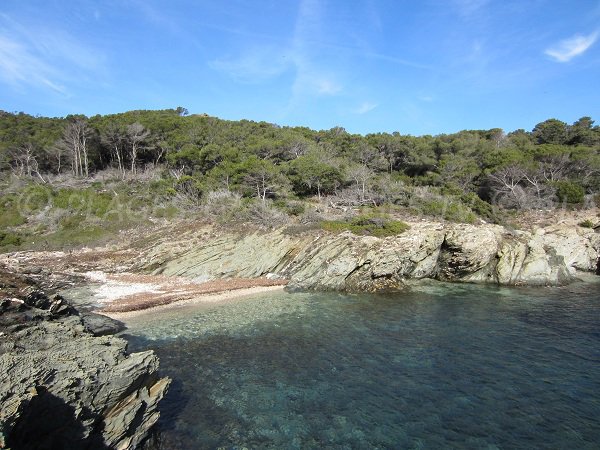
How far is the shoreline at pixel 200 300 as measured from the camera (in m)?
21.4

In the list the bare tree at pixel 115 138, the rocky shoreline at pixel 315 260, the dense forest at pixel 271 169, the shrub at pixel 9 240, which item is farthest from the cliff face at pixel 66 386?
the bare tree at pixel 115 138

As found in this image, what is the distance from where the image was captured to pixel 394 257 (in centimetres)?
2897

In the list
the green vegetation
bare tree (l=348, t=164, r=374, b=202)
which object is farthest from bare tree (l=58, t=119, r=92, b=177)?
the green vegetation

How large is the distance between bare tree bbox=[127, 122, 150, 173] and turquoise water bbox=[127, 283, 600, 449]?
42632mm

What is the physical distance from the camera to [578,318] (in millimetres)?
20156

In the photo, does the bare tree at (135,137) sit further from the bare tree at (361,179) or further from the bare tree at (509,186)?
the bare tree at (509,186)

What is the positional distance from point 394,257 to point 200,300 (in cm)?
1512

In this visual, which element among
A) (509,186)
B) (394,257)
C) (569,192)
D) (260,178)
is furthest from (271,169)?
(569,192)

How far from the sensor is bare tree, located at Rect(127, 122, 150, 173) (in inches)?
2223

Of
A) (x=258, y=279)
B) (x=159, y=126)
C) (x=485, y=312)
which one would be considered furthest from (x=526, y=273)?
(x=159, y=126)

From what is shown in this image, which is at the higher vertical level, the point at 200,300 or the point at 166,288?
the point at 166,288

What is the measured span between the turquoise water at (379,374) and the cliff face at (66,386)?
1496mm

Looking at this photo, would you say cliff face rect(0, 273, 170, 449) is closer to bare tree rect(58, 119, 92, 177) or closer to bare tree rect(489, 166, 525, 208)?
bare tree rect(489, 166, 525, 208)

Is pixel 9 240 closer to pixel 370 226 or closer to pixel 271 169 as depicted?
pixel 271 169
